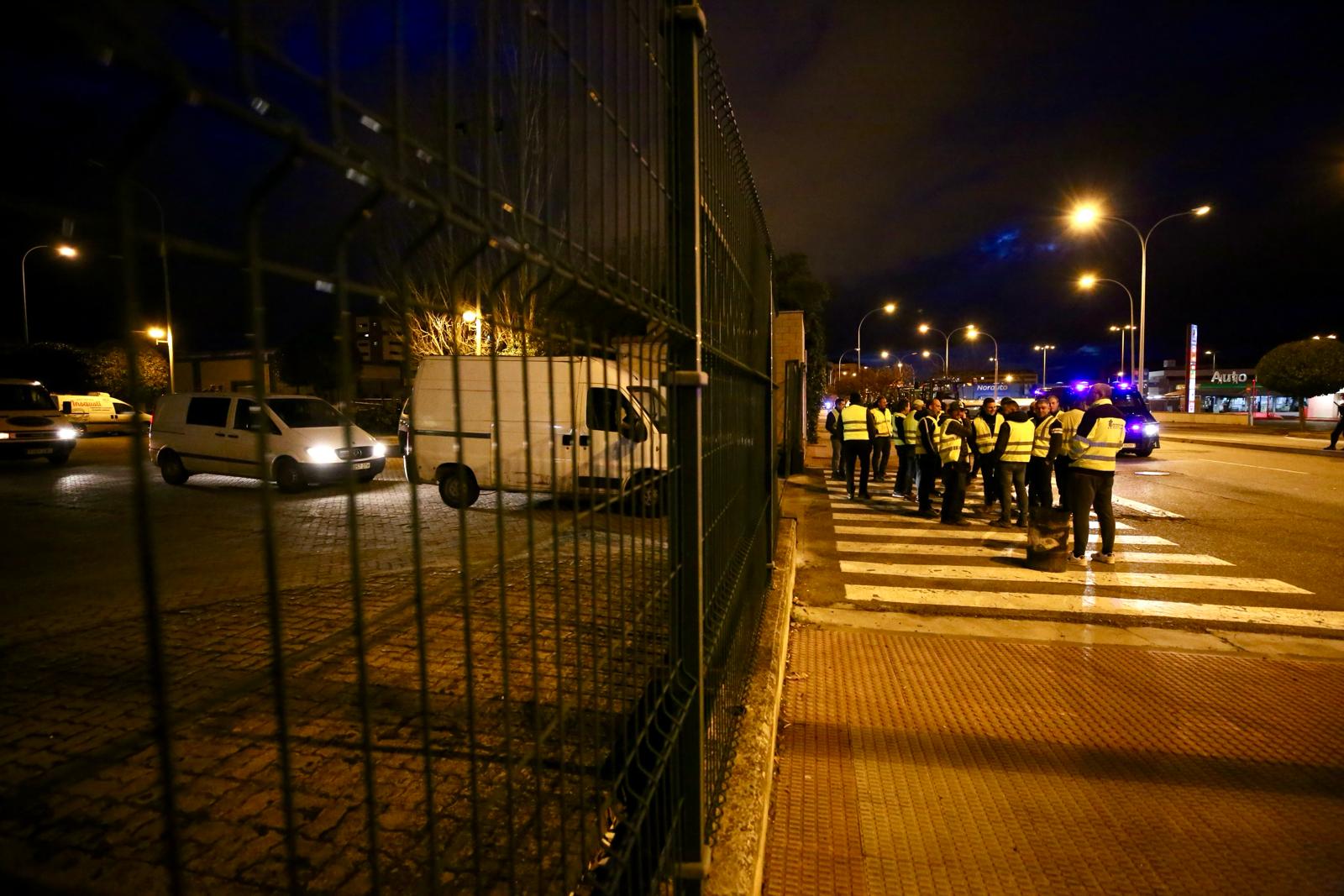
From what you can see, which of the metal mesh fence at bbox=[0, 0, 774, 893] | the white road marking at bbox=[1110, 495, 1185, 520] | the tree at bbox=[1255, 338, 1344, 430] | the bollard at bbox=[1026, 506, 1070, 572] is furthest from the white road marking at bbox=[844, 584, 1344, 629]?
the tree at bbox=[1255, 338, 1344, 430]

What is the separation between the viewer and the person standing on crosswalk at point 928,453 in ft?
33.3

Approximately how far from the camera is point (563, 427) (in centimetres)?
182

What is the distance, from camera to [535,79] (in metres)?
1.52

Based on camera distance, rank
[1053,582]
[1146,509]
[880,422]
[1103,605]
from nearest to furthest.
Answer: [1103,605] → [1053,582] → [1146,509] → [880,422]

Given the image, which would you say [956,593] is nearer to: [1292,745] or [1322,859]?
[1292,745]

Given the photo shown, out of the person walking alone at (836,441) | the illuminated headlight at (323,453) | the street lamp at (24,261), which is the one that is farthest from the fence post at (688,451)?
the person walking alone at (836,441)

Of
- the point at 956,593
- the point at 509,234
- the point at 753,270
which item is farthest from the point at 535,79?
the point at 956,593

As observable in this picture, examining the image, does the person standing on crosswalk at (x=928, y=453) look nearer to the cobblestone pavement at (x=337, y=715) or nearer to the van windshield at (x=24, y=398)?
the cobblestone pavement at (x=337, y=715)

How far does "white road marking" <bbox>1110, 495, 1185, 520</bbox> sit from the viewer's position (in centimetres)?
1050

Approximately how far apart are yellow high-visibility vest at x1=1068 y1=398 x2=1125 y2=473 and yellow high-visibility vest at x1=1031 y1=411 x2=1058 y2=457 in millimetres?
1603

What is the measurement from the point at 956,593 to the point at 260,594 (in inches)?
256

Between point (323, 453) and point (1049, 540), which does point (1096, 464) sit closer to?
point (1049, 540)

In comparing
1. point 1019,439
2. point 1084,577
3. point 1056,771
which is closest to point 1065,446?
point 1019,439

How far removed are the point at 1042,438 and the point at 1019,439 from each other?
0.96 feet
